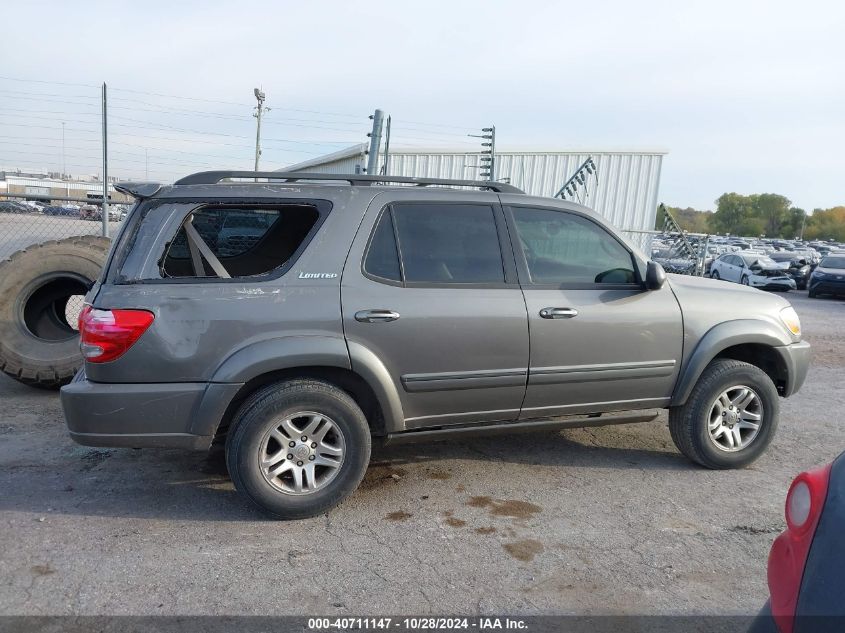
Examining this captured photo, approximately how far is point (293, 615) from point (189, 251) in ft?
8.45

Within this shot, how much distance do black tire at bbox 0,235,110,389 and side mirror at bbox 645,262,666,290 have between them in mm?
4706

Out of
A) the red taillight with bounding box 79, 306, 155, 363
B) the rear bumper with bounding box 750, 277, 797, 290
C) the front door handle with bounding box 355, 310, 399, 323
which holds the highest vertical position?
the front door handle with bounding box 355, 310, 399, 323

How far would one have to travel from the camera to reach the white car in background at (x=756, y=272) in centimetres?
2253

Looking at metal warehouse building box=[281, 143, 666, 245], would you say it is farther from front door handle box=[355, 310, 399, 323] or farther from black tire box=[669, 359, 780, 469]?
front door handle box=[355, 310, 399, 323]

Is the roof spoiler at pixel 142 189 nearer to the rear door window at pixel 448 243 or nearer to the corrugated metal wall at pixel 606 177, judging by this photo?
the rear door window at pixel 448 243

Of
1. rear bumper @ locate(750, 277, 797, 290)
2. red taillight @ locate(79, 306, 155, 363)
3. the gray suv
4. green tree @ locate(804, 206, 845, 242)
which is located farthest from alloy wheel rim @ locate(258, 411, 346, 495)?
green tree @ locate(804, 206, 845, 242)

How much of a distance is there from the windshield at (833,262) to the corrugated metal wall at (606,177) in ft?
18.2

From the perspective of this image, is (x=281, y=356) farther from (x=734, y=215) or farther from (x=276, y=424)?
(x=734, y=215)

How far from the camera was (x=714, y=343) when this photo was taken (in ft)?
14.9

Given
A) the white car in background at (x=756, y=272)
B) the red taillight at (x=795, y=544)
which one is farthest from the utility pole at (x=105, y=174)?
the white car in background at (x=756, y=272)

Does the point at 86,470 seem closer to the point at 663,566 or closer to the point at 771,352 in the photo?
the point at 663,566

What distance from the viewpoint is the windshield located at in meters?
20.7

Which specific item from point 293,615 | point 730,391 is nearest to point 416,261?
point 293,615

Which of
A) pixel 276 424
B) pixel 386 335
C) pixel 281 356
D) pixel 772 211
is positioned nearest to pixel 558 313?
pixel 386 335
